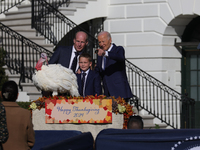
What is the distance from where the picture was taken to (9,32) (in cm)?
1259

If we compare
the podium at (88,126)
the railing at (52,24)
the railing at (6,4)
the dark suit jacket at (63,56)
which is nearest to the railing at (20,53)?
the railing at (52,24)

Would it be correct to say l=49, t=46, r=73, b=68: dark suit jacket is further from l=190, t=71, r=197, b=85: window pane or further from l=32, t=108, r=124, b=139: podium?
l=190, t=71, r=197, b=85: window pane

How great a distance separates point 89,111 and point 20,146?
2019 mm

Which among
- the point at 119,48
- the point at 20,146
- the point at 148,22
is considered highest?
the point at 148,22

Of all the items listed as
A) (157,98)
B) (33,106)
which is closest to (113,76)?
(33,106)

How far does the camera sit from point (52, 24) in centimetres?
1330

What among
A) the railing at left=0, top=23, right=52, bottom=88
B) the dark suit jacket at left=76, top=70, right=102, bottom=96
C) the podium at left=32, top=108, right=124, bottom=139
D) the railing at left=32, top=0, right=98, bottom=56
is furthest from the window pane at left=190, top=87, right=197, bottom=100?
the podium at left=32, top=108, right=124, bottom=139

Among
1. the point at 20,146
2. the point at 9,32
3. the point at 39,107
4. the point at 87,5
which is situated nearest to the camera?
the point at 20,146

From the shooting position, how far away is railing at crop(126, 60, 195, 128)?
12.6 metres

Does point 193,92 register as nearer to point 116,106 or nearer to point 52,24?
point 52,24

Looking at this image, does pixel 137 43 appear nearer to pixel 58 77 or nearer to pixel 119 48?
pixel 119 48

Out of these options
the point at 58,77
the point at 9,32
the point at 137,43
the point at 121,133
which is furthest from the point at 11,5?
the point at 121,133

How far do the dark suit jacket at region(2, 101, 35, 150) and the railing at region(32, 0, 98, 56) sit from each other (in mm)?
8416

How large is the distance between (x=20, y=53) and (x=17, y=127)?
852cm
